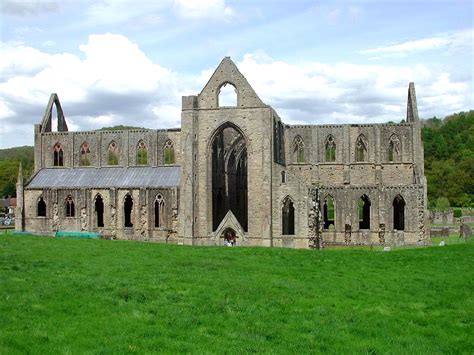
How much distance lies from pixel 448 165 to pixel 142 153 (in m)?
67.3

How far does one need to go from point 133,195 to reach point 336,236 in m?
17.6

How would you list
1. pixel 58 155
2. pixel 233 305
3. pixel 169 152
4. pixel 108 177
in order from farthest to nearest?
pixel 58 155
pixel 169 152
pixel 108 177
pixel 233 305

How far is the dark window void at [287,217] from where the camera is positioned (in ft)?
144

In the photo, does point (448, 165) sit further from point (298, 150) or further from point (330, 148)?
point (298, 150)

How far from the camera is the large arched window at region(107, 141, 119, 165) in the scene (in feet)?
187

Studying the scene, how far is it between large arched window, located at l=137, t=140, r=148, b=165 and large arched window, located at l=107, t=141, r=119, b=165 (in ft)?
6.97

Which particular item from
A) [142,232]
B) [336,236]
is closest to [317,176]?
[336,236]

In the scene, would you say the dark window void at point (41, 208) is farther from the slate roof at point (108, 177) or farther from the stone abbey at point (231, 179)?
the slate roof at point (108, 177)

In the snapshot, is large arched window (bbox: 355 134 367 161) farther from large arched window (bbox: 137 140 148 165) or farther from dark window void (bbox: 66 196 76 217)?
dark window void (bbox: 66 196 76 217)

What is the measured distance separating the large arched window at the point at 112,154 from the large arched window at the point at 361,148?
22.8 metres

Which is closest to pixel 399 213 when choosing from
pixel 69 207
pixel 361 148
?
pixel 361 148

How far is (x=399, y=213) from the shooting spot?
51.6m

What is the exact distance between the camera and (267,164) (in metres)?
43.1

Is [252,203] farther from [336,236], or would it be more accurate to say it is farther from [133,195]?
[133,195]
